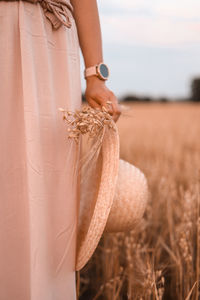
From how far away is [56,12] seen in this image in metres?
0.86

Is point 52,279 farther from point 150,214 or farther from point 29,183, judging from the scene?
point 150,214

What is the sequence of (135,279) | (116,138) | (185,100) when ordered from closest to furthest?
1. (116,138)
2. (135,279)
3. (185,100)

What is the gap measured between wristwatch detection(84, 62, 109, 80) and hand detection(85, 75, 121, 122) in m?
0.01

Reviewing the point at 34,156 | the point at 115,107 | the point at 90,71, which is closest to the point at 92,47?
the point at 90,71

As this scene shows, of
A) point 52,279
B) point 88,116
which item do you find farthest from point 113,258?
point 88,116

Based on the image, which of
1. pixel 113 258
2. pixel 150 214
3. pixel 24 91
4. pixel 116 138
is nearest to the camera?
pixel 24 91

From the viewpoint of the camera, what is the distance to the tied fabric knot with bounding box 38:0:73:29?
0.85 m

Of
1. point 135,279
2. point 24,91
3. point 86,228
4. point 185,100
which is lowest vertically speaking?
point 135,279

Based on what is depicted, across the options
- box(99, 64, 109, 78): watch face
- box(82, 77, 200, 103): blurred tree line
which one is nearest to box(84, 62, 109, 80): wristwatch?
box(99, 64, 109, 78): watch face

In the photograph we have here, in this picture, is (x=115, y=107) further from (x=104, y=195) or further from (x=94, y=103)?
(x=104, y=195)

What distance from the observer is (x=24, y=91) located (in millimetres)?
800

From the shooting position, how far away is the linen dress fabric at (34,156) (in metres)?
0.81

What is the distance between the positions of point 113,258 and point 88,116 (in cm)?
83

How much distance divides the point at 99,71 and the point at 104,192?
349 mm
